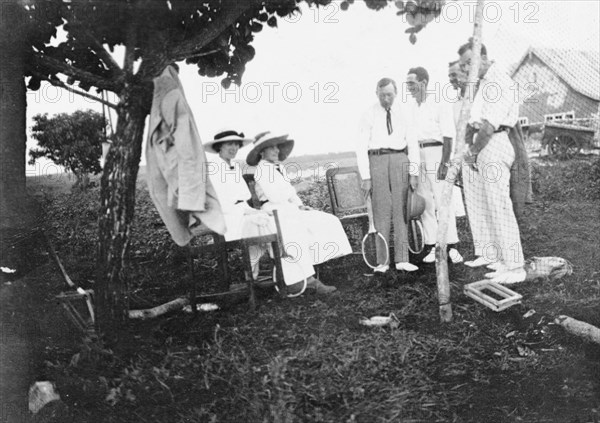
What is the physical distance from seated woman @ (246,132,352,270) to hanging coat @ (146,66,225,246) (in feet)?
4.15

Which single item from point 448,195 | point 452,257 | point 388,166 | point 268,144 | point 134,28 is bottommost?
point 452,257

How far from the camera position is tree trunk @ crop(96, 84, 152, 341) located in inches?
137

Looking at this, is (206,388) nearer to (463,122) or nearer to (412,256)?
(463,122)

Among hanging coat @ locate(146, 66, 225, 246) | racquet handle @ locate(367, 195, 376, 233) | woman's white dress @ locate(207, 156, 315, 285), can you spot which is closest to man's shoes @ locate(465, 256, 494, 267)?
racquet handle @ locate(367, 195, 376, 233)

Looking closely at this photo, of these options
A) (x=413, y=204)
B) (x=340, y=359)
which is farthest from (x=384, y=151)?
(x=340, y=359)

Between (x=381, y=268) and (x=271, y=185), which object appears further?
(x=381, y=268)

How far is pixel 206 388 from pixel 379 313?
177 cm

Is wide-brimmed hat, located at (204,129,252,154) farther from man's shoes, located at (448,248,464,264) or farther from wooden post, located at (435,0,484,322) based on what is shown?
man's shoes, located at (448,248,464,264)

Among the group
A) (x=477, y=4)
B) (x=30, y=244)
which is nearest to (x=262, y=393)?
(x=30, y=244)

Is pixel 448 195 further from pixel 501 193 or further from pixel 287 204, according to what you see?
pixel 287 204

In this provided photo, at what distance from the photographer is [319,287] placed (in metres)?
4.79

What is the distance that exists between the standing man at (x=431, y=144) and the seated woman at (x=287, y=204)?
1244mm

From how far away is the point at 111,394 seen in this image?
289 centimetres

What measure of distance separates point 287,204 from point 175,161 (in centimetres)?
171
